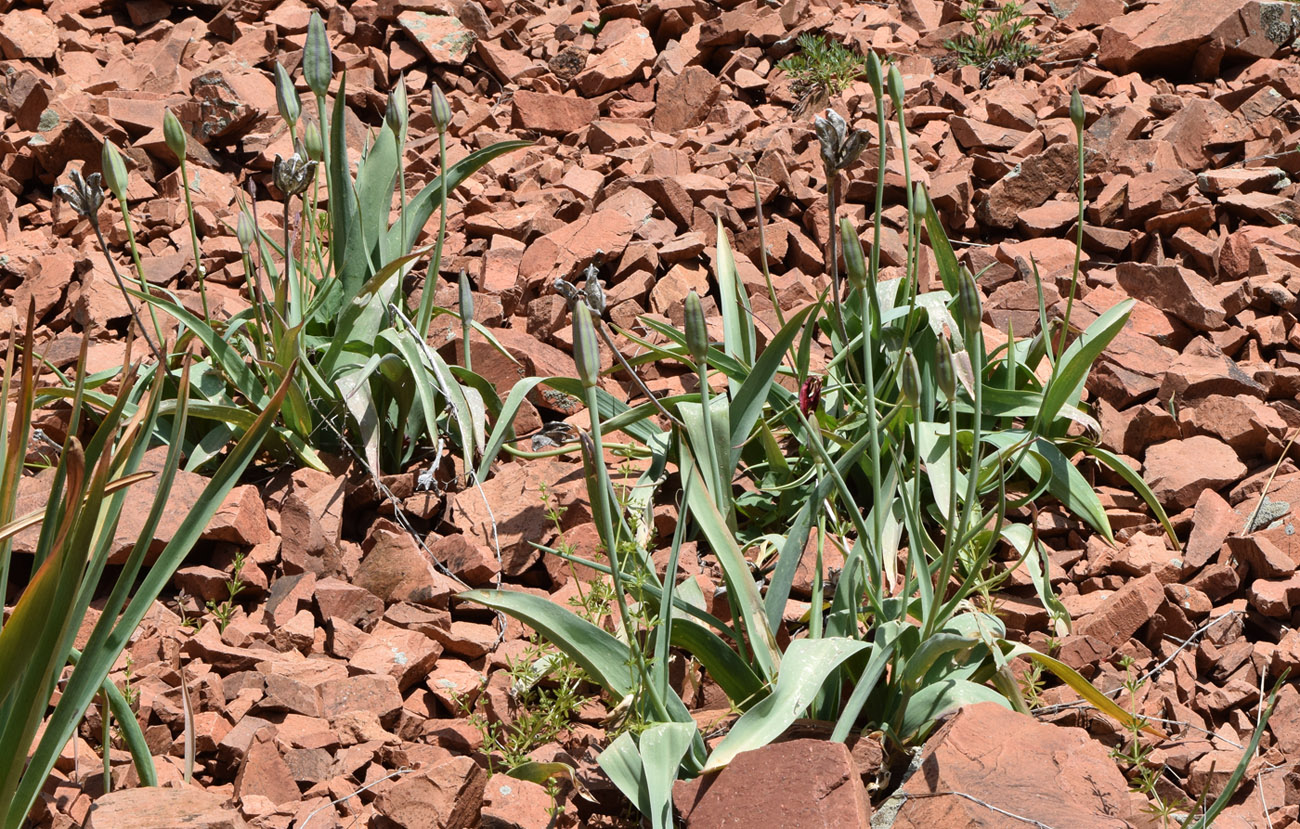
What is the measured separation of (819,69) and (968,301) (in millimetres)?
2557

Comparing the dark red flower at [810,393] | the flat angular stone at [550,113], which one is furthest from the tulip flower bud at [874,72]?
the flat angular stone at [550,113]

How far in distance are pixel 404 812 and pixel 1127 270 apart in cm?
211

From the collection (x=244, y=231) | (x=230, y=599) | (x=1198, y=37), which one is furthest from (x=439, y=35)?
(x=230, y=599)

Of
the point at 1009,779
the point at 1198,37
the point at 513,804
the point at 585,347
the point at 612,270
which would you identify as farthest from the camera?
A: the point at 1198,37

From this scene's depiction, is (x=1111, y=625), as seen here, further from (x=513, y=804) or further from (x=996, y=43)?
(x=996, y=43)

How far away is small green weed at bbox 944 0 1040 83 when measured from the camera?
3828 millimetres

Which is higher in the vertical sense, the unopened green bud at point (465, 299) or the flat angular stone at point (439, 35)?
the flat angular stone at point (439, 35)

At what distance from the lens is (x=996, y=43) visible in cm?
390

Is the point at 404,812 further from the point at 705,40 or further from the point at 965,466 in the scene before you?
the point at 705,40

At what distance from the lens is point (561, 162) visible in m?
3.60

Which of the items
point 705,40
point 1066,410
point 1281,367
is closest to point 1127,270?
point 1281,367

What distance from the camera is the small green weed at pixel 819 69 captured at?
147 inches

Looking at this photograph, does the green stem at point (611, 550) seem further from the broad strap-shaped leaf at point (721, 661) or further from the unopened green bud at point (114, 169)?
the unopened green bud at point (114, 169)

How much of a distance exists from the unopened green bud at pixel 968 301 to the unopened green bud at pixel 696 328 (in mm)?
295
